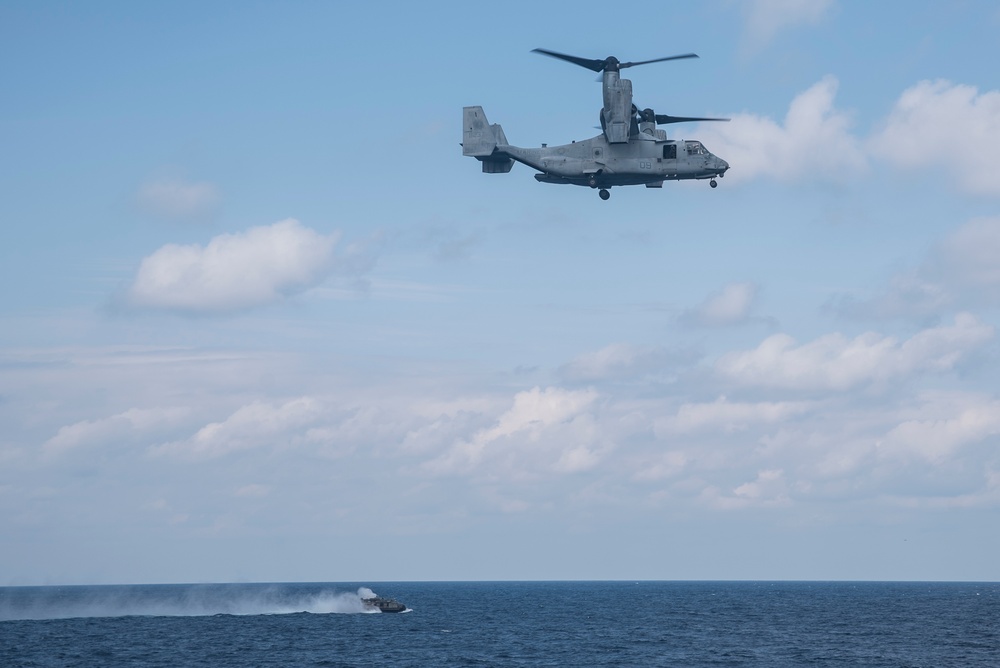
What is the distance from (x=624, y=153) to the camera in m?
68.4

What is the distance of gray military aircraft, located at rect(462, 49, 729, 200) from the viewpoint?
221 ft

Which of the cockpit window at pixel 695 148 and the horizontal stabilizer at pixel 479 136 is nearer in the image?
the cockpit window at pixel 695 148

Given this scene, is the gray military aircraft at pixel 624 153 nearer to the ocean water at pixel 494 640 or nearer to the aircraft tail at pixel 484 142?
the aircraft tail at pixel 484 142

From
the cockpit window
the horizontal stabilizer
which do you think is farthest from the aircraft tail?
the cockpit window

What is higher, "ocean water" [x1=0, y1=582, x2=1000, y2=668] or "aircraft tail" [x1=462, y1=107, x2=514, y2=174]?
"aircraft tail" [x1=462, y1=107, x2=514, y2=174]

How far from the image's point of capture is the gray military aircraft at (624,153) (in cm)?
6750

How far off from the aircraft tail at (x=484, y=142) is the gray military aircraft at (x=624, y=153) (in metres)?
4.16

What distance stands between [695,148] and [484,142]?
574 inches

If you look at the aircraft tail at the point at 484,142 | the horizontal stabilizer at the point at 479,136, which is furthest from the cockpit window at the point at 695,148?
the horizontal stabilizer at the point at 479,136

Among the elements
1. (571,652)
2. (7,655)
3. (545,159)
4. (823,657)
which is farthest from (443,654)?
(545,159)

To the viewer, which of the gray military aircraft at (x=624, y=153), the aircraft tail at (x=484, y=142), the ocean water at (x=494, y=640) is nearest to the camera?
the gray military aircraft at (x=624, y=153)

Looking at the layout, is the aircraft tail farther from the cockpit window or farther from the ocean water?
the ocean water

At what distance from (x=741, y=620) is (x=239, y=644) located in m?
87.0

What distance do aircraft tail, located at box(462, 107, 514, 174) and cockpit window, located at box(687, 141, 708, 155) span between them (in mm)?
12232
